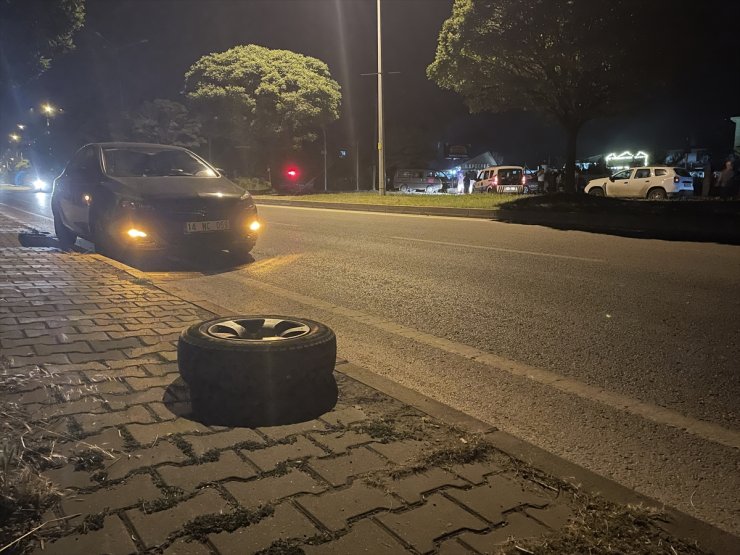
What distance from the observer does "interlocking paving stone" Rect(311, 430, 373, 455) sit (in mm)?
2814

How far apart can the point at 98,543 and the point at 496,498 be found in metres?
1.47

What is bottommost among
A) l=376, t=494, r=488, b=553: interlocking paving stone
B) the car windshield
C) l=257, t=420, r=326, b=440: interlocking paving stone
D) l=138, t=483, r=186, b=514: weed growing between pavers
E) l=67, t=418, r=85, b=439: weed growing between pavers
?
l=376, t=494, r=488, b=553: interlocking paving stone

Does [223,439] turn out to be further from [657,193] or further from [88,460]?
[657,193]

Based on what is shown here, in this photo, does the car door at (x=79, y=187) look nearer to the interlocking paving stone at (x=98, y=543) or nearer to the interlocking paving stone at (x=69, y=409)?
the interlocking paving stone at (x=69, y=409)

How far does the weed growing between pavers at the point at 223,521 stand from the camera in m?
2.12

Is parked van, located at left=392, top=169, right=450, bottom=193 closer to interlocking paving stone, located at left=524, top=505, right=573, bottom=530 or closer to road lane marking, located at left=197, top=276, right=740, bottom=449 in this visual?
road lane marking, located at left=197, top=276, right=740, bottom=449

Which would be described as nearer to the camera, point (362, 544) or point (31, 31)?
point (362, 544)

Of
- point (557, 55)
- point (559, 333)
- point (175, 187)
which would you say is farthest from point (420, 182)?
point (559, 333)

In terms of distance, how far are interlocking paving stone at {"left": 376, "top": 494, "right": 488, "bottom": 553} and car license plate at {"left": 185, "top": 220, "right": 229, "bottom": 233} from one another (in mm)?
6461

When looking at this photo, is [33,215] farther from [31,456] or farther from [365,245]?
[31,456]

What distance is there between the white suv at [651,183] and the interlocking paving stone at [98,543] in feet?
79.0

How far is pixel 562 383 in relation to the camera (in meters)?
4.11

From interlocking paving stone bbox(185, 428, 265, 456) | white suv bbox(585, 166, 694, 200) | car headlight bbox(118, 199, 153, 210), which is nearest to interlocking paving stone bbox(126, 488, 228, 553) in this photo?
interlocking paving stone bbox(185, 428, 265, 456)

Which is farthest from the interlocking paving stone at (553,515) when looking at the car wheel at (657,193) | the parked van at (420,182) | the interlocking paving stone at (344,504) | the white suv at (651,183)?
the parked van at (420,182)
